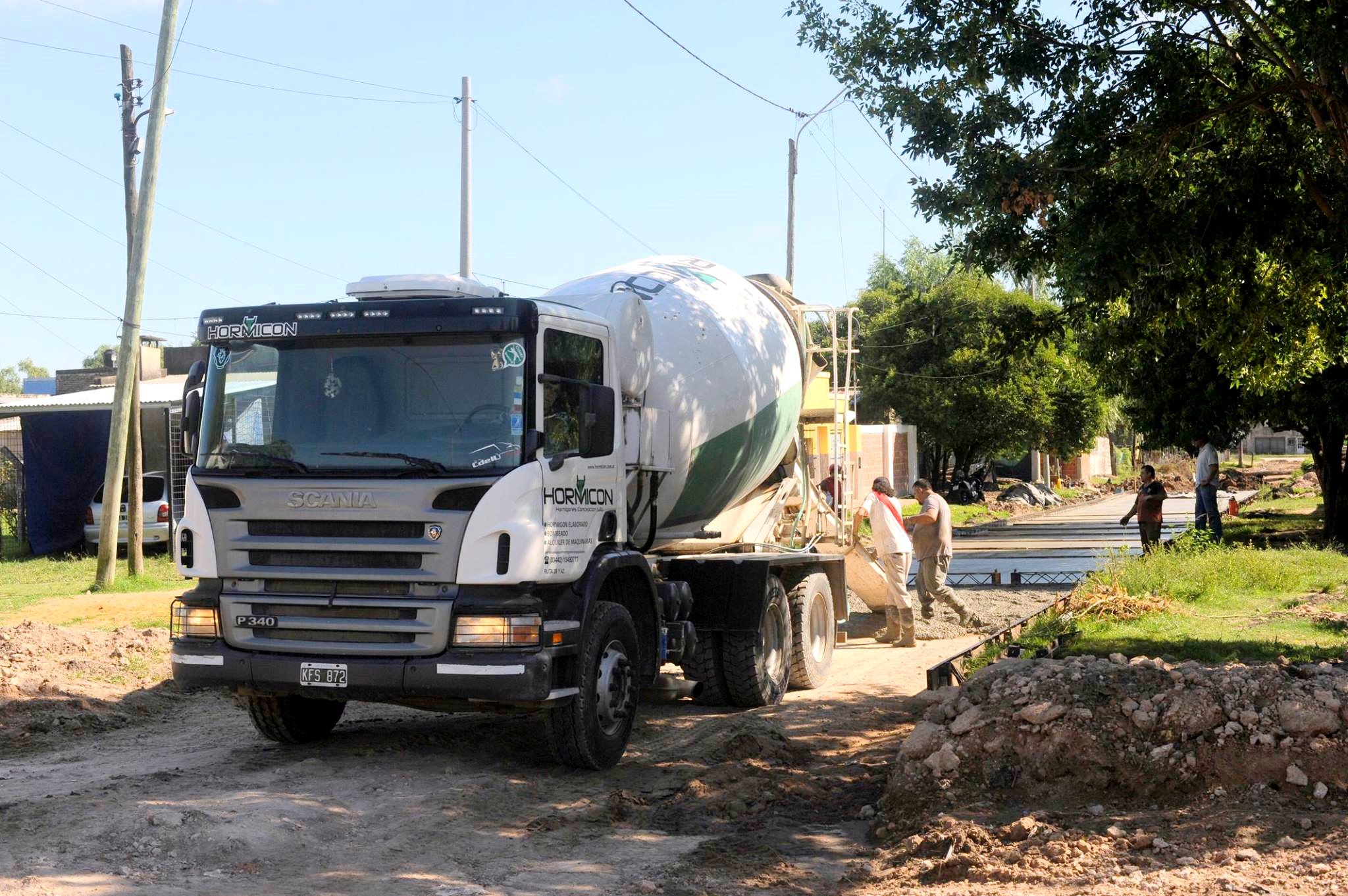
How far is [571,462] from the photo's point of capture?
791cm

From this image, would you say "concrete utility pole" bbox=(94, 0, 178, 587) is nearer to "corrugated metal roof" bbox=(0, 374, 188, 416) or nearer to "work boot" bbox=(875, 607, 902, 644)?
"corrugated metal roof" bbox=(0, 374, 188, 416)

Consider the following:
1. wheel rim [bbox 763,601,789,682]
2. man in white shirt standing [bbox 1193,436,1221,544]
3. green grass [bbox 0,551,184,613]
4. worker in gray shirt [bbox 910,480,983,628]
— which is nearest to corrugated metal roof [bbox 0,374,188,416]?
green grass [bbox 0,551,184,613]

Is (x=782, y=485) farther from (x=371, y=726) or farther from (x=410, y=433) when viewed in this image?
(x=410, y=433)

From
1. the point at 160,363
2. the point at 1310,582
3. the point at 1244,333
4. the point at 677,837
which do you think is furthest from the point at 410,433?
the point at 160,363

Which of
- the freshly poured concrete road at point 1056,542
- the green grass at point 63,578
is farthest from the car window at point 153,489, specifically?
the freshly poured concrete road at point 1056,542

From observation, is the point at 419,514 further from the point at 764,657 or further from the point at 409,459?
the point at 764,657

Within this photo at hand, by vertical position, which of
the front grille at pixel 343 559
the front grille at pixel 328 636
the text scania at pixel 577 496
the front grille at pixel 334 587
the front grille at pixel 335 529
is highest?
the text scania at pixel 577 496

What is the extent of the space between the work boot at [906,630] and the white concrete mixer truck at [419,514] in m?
5.70

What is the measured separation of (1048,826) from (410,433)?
4.04 meters

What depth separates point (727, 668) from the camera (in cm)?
1041

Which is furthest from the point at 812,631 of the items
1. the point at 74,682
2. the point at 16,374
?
the point at 16,374

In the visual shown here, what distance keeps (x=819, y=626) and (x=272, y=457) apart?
236 inches

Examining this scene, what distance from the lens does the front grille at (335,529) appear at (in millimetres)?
7422

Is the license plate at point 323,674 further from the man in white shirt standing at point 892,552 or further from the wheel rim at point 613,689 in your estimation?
the man in white shirt standing at point 892,552
